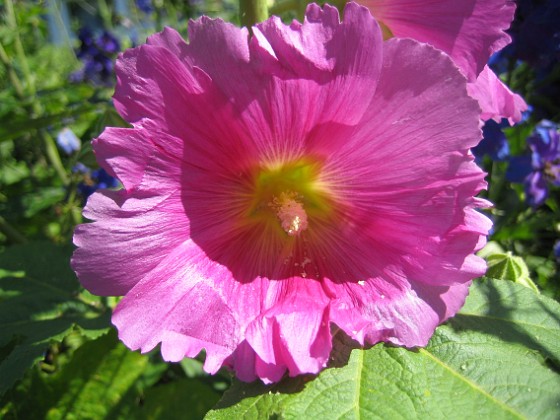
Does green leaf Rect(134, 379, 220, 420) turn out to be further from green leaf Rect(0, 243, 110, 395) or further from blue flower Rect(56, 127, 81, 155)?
blue flower Rect(56, 127, 81, 155)

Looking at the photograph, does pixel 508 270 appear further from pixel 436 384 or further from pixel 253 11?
pixel 253 11

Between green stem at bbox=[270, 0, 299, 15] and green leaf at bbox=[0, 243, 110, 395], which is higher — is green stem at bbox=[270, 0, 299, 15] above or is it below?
above

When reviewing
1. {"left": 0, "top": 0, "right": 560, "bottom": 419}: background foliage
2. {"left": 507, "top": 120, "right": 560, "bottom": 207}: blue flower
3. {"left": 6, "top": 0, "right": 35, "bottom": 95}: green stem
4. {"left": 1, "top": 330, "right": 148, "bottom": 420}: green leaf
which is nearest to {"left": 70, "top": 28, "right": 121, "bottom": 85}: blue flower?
{"left": 0, "top": 0, "right": 560, "bottom": 419}: background foliage

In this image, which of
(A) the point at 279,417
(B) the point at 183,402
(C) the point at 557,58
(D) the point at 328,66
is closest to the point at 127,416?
(B) the point at 183,402

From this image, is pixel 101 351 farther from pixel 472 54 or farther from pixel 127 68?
pixel 472 54

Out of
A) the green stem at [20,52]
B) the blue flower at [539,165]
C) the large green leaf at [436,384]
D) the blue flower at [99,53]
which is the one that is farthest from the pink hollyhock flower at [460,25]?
the blue flower at [99,53]

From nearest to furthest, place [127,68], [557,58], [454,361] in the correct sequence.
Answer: [127,68], [454,361], [557,58]
